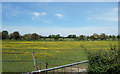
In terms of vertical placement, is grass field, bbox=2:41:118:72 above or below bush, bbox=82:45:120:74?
below

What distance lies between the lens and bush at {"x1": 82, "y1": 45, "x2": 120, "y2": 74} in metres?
2.50

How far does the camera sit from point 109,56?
2680 millimetres

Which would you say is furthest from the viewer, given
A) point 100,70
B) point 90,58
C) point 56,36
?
point 56,36

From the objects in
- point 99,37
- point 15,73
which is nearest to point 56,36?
point 99,37

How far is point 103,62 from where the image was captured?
2.60 meters

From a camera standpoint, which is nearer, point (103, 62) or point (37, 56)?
point (103, 62)

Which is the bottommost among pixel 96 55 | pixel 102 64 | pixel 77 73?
pixel 77 73

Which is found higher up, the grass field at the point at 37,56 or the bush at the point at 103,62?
the bush at the point at 103,62

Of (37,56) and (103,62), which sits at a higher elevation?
(103,62)

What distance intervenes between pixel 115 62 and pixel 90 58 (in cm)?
55

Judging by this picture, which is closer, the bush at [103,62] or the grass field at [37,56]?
the bush at [103,62]

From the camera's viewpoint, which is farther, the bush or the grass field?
the grass field

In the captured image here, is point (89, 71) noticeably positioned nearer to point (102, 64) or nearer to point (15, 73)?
point (102, 64)

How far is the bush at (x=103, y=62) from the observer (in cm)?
250
